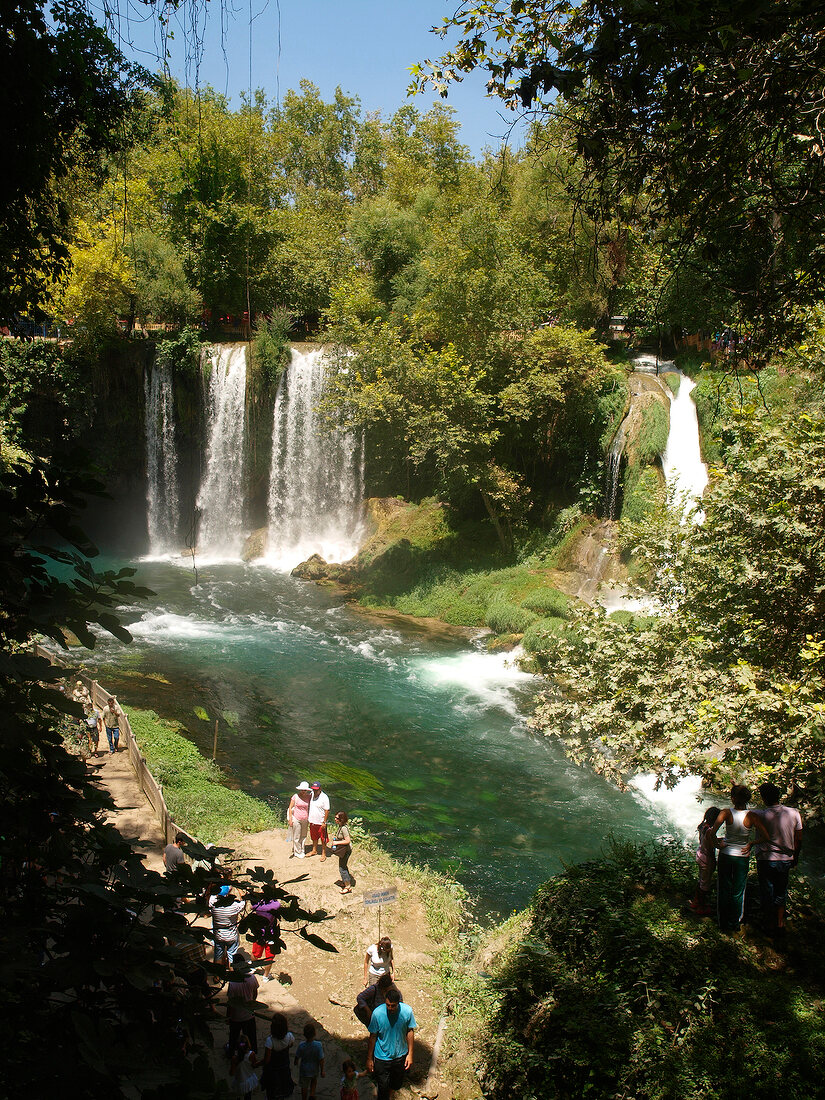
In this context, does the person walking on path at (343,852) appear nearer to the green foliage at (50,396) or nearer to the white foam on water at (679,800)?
the white foam on water at (679,800)

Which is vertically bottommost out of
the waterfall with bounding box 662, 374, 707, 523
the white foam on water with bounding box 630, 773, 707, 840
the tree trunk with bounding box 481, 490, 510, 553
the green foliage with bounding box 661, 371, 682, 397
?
the white foam on water with bounding box 630, 773, 707, 840

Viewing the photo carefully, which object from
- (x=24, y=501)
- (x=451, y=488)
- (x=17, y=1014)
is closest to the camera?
(x=17, y=1014)

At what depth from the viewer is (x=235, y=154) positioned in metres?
31.0

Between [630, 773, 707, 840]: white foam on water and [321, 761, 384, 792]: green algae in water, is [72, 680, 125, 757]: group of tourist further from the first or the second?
[630, 773, 707, 840]: white foam on water

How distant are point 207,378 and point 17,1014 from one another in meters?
27.7

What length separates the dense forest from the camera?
2.52 meters

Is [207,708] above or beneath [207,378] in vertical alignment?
beneath

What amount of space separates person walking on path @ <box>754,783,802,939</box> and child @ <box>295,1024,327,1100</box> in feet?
11.4

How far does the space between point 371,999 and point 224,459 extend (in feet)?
78.9

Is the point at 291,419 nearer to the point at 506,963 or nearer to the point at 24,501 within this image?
the point at 506,963

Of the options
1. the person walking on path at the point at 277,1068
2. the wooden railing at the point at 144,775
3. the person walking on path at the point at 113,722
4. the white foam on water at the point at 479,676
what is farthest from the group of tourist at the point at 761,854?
the white foam on water at the point at 479,676

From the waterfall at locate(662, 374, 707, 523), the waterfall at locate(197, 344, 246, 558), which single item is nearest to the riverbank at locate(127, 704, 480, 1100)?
the waterfall at locate(662, 374, 707, 523)

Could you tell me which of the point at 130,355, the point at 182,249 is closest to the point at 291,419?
the point at 130,355

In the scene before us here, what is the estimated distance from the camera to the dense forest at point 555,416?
2.52 m
